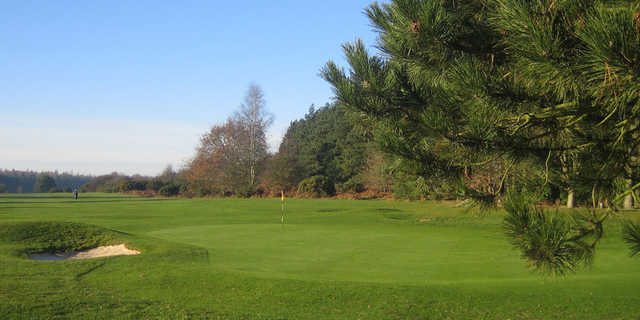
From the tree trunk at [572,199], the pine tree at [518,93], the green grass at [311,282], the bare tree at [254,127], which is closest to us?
the pine tree at [518,93]

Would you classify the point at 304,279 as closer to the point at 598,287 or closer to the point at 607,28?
the point at 598,287

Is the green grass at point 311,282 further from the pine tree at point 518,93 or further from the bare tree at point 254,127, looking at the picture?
the bare tree at point 254,127

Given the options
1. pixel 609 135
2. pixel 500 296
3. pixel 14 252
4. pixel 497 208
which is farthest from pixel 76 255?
pixel 609 135

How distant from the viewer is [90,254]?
1352cm

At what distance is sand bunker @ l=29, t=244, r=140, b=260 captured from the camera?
1285 centimetres

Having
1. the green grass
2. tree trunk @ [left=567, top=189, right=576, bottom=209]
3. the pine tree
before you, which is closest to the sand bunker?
the green grass

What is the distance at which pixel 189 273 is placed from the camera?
9094mm

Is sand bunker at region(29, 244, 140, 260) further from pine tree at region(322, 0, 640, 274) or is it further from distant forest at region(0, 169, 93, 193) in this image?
distant forest at region(0, 169, 93, 193)

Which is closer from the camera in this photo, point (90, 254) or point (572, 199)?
point (90, 254)

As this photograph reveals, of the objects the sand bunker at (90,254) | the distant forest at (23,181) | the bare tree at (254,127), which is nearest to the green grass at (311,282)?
the sand bunker at (90,254)

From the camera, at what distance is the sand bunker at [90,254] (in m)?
12.9

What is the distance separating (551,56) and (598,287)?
235 inches

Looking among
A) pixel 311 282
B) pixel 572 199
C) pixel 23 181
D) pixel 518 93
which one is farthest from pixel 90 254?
pixel 23 181

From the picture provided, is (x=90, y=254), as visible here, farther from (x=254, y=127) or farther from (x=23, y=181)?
(x=23, y=181)
